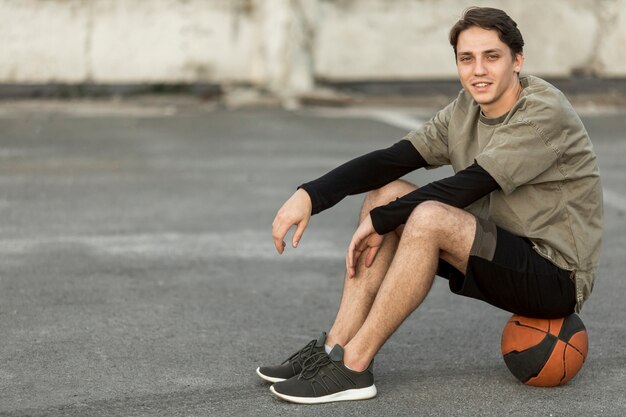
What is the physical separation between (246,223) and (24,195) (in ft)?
5.56

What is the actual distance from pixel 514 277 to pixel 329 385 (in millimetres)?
794

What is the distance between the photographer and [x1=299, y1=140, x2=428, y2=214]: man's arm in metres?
4.84

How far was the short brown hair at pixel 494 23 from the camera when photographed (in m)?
4.58

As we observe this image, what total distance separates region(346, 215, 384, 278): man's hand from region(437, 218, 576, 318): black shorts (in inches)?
13.6

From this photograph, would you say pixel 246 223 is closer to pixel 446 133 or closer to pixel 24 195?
pixel 24 195

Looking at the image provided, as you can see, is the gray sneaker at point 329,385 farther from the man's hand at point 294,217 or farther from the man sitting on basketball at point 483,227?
the man's hand at point 294,217

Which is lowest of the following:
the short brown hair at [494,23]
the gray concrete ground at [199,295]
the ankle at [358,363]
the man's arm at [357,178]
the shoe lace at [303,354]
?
the gray concrete ground at [199,295]

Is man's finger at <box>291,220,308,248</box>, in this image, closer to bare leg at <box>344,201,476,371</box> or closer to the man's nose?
bare leg at <box>344,201,476,371</box>

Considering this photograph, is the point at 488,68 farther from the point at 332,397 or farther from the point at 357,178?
the point at 332,397

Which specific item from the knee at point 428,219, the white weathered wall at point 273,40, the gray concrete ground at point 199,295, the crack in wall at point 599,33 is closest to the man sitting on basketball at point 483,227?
the knee at point 428,219

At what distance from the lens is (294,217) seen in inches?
188

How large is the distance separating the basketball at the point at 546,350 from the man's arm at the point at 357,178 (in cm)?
78

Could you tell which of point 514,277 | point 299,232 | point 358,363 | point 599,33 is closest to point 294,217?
point 299,232

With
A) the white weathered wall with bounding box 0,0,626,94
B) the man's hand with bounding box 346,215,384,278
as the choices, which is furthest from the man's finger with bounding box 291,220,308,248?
the white weathered wall with bounding box 0,0,626,94
